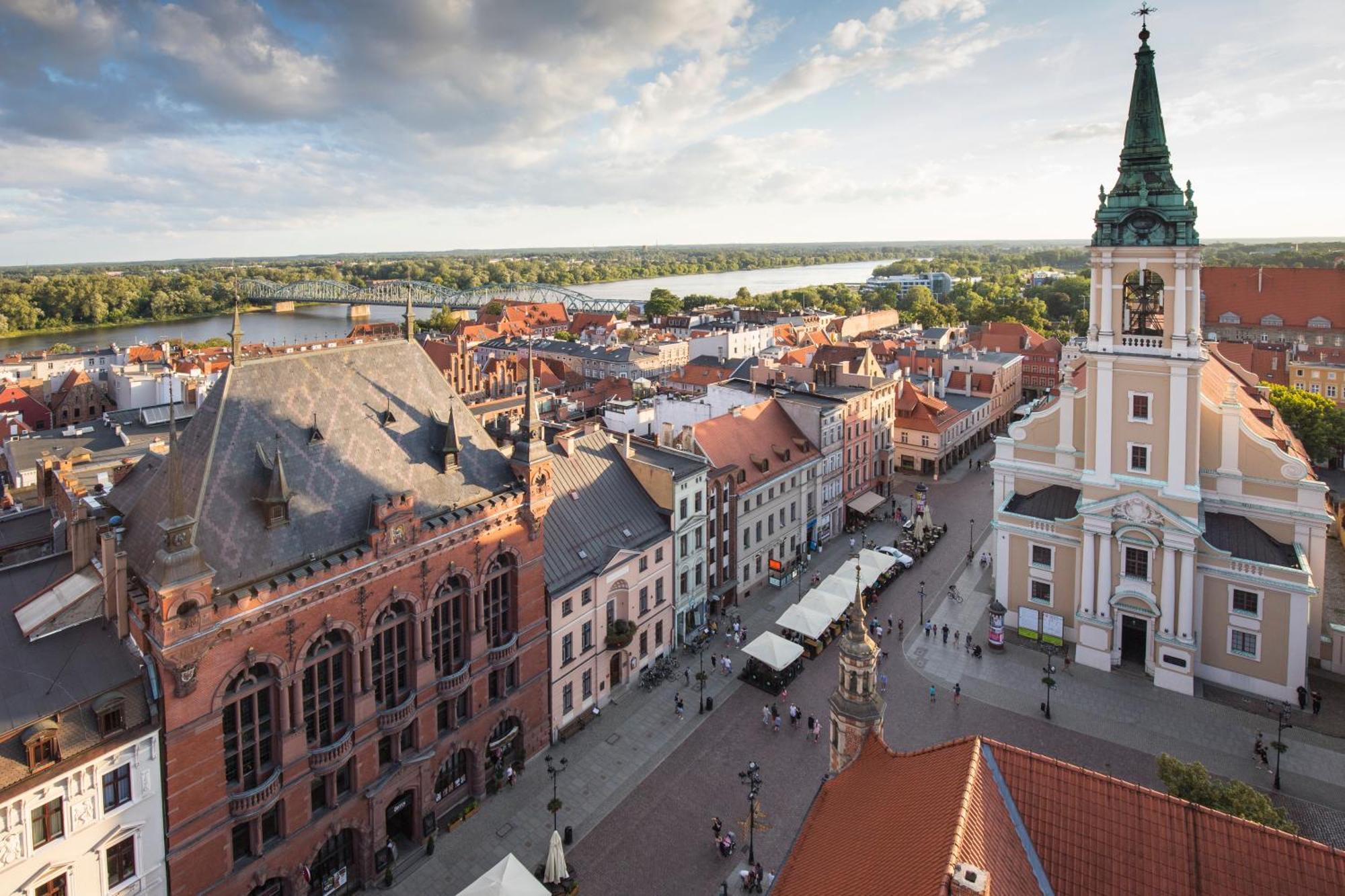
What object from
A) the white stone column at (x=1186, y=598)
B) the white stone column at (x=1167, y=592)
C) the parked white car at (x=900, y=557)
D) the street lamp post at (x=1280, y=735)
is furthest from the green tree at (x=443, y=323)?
the street lamp post at (x=1280, y=735)

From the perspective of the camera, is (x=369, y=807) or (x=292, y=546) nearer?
(x=292, y=546)

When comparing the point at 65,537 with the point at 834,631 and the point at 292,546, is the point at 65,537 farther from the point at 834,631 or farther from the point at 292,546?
the point at 834,631

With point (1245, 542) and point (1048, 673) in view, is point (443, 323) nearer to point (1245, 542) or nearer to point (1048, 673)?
point (1048, 673)

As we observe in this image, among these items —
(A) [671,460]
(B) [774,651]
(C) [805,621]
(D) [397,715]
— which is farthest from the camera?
(A) [671,460]

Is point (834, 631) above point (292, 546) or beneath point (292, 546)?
beneath

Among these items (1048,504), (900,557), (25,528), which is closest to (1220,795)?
(1048,504)

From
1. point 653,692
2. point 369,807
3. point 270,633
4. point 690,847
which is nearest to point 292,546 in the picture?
point 270,633

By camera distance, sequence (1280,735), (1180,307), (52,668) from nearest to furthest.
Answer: (52,668) < (1280,735) < (1180,307)
